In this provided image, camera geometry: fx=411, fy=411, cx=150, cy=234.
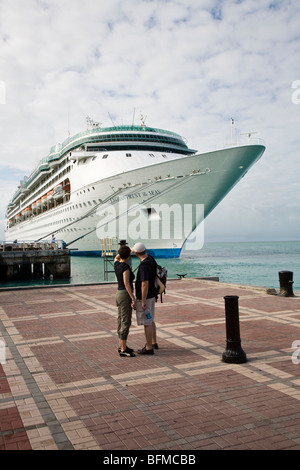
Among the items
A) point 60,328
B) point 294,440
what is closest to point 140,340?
point 60,328

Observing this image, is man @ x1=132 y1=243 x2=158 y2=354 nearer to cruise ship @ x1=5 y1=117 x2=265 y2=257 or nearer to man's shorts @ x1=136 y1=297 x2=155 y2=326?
man's shorts @ x1=136 y1=297 x2=155 y2=326

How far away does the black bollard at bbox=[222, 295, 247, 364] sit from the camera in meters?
5.41

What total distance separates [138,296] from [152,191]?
25.6 metres

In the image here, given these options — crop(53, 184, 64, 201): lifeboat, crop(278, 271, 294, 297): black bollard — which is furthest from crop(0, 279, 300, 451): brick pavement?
crop(53, 184, 64, 201): lifeboat

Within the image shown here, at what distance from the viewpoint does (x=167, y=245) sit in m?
33.4

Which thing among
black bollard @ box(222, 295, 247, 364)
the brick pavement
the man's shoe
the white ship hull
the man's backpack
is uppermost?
the white ship hull

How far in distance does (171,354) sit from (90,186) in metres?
30.3

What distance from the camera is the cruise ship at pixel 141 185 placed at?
29609 mm

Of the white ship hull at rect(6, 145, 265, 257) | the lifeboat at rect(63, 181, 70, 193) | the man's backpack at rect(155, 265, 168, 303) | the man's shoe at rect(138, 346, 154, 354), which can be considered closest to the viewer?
the man's shoe at rect(138, 346, 154, 354)

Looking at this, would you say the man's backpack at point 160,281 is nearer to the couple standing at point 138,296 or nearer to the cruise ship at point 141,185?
the couple standing at point 138,296

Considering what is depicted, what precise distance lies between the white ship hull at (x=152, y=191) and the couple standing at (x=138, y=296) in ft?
76.9

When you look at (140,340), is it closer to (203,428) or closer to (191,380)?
(191,380)

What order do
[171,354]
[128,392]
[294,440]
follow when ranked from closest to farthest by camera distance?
[294,440] < [128,392] < [171,354]

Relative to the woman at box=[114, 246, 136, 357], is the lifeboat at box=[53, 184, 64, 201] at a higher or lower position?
higher
